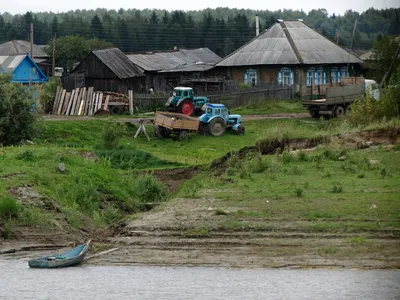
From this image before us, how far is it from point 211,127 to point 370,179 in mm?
14907

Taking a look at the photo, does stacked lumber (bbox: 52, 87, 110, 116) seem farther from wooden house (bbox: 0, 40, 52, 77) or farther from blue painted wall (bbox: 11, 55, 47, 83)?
wooden house (bbox: 0, 40, 52, 77)

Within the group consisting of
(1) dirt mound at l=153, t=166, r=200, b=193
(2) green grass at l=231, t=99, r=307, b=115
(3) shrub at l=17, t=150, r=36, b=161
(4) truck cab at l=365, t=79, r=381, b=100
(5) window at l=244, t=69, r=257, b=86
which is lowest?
(1) dirt mound at l=153, t=166, r=200, b=193

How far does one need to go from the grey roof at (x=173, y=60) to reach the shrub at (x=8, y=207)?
3456 cm

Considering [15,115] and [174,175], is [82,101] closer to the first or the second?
[15,115]

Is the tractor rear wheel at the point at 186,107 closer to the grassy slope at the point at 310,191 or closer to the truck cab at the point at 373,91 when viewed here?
the truck cab at the point at 373,91

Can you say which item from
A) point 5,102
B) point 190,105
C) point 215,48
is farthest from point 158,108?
point 215,48

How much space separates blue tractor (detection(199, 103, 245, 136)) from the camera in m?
38.2

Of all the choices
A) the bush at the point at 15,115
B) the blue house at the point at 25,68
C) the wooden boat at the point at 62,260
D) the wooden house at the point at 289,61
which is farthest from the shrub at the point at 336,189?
the blue house at the point at 25,68

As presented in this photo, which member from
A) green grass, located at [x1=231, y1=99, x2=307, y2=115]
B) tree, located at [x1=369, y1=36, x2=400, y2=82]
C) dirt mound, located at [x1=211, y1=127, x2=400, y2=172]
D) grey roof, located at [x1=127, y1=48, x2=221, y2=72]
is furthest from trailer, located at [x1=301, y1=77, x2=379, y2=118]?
grey roof, located at [x1=127, y1=48, x2=221, y2=72]

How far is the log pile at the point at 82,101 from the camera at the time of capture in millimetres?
45125

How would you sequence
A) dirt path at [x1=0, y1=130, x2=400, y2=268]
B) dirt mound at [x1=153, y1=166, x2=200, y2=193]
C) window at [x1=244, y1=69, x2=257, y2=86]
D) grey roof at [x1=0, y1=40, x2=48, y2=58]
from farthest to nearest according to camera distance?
1. grey roof at [x1=0, y1=40, x2=48, y2=58]
2. window at [x1=244, y1=69, x2=257, y2=86]
3. dirt mound at [x1=153, y1=166, x2=200, y2=193]
4. dirt path at [x1=0, y1=130, x2=400, y2=268]

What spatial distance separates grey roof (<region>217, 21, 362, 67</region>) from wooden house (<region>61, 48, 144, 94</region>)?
6.95 metres

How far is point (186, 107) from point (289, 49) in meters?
13.9

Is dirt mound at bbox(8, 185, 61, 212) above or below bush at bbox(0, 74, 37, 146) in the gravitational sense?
below
